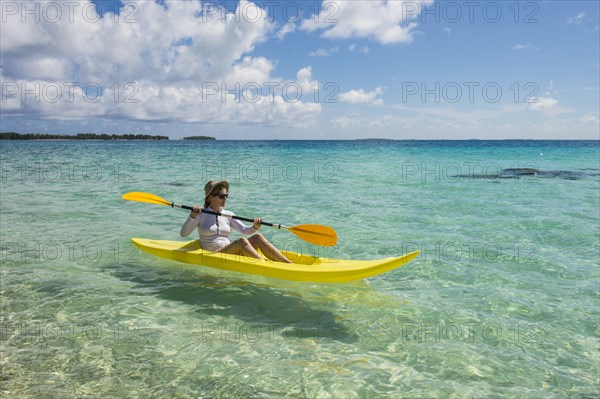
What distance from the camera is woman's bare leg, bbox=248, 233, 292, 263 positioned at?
594cm

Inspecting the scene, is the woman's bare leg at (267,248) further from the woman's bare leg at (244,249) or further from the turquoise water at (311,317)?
the turquoise water at (311,317)

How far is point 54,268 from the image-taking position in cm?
652

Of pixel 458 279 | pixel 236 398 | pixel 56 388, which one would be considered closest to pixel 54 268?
pixel 56 388

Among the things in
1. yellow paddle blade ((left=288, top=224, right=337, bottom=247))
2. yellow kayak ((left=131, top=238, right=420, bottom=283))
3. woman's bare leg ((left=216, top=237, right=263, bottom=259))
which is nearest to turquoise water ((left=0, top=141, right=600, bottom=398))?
yellow kayak ((left=131, top=238, right=420, bottom=283))

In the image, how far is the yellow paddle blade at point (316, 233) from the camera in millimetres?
6254

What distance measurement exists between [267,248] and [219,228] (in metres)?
0.80

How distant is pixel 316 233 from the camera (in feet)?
20.8

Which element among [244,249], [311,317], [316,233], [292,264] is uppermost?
[316,233]

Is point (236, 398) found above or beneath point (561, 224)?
beneath

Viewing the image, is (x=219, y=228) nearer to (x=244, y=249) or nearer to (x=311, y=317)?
(x=244, y=249)

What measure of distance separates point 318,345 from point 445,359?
1.24 meters

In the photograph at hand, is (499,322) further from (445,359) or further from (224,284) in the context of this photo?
(224,284)

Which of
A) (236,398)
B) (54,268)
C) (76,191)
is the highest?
(76,191)

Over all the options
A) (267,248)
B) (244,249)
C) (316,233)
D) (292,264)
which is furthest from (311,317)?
(316,233)
